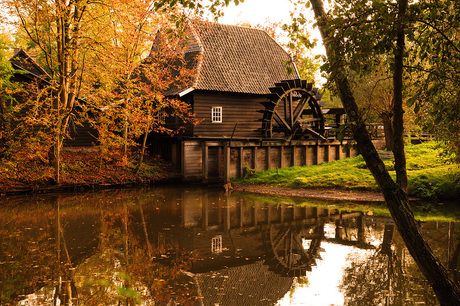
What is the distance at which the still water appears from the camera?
20.0ft

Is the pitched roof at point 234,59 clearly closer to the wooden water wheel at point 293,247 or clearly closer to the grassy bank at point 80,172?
the grassy bank at point 80,172

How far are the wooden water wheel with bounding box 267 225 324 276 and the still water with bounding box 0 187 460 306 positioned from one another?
0.02 meters

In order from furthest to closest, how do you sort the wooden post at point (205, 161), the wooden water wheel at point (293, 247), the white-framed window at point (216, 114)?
the white-framed window at point (216, 114), the wooden post at point (205, 161), the wooden water wheel at point (293, 247)

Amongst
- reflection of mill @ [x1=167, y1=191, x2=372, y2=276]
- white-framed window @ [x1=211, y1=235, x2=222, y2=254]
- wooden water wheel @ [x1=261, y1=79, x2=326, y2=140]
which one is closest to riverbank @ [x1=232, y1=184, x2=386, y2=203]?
reflection of mill @ [x1=167, y1=191, x2=372, y2=276]

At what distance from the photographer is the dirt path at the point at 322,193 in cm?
1561

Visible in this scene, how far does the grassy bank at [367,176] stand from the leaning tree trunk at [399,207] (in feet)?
36.3

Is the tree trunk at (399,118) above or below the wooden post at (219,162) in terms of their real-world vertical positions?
above

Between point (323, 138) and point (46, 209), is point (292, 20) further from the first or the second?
point (323, 138)

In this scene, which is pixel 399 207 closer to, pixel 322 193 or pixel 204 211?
pixel 204 211

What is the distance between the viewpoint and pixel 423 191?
14.8 metres

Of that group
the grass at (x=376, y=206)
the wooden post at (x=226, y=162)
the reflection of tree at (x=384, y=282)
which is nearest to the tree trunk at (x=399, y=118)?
the reflection of tree at (x=384, y=282)

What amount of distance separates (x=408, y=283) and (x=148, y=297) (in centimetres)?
395

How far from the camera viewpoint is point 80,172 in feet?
65.7

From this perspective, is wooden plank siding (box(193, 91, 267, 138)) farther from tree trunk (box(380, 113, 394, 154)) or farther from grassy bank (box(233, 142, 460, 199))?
tree trunk (box(380, 113, 394, 154))
